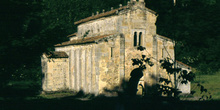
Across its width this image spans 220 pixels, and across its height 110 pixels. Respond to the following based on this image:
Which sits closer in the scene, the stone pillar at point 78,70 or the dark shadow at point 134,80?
the dark shadow at point 134,80

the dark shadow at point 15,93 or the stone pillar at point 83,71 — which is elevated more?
the stone pillar at point 83,71

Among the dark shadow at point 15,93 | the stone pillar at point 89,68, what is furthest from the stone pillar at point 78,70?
the dark shadow at point 15,93

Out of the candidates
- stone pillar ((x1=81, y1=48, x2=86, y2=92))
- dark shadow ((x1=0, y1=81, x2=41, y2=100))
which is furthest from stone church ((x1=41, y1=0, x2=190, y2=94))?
dark shadow ((x1=0, y1=81, x2=41, y2=100))

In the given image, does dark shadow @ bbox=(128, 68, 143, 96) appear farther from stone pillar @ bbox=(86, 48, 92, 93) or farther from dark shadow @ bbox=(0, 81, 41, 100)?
dark shadow @ bbox=(0, 81, 41, 100)

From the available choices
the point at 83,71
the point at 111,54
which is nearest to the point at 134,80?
the point at 111,54

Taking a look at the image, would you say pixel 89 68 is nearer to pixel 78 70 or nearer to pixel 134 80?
pixel 78 70

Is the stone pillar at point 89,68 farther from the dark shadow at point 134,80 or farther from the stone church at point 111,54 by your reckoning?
the dark shadow at point 134,80

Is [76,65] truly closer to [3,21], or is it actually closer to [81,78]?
[81,78]

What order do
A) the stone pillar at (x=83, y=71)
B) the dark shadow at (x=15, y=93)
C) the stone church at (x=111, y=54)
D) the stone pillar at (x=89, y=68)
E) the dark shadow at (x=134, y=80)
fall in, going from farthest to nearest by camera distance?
1. the stone pillar at (x=83, y=71)
2. the stone pillar at (x=89, y=68)
3. the dark shadow at (x=134, y=80)
4. the stone church at (x=111, y=54)
5. the dark shadow at (x=15, y=93)

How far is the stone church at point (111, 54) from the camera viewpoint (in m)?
25.1

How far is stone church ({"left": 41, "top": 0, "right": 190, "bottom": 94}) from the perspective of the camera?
82.5 ft

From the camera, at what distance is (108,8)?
5272 cm

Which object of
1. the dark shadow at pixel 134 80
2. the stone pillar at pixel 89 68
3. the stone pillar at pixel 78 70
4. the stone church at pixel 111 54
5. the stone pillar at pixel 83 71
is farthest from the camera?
the stone pillar at pixel 78 70

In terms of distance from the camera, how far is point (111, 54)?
25.4 m
